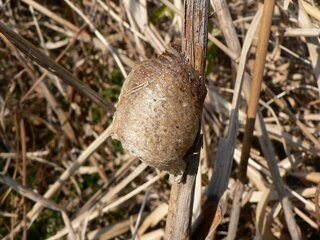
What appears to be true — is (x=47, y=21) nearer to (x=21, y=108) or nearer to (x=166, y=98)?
(x=21, y=108)

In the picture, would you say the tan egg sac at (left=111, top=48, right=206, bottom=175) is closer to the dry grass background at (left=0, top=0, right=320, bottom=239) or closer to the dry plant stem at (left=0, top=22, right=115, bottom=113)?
the dry plant stem at (left=0, top=22, right=115, bottom=113)

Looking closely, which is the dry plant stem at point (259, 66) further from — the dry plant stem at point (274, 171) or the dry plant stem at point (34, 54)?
the dry plant stem at point (34, 54)

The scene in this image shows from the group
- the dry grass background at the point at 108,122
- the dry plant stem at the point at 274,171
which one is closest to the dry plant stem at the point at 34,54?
the dry grass background at the point at 108,122

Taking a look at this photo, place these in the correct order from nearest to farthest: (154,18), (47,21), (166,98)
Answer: (166,98)
(154,18)
(47,21)

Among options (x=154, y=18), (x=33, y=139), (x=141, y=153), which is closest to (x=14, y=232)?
(x=33, y=139)

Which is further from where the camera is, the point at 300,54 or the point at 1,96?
the point at 1,96

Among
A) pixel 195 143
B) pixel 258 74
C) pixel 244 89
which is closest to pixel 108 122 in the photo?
pixel 244 89

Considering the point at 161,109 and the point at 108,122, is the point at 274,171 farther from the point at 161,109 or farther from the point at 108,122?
the point at 108,122
